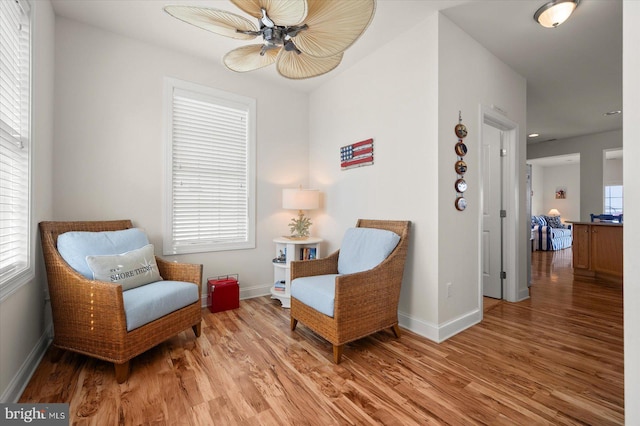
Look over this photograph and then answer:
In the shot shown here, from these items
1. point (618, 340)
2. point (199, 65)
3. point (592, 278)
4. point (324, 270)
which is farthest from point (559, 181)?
point (199, 65)

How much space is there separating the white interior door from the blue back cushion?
3.67 meters

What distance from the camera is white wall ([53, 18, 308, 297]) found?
2.47 m

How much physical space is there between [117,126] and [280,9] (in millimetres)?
2188

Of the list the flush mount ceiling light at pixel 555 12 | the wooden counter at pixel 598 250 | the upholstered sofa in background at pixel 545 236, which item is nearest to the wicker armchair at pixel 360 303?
the flush mount ceiling light at pixel 555 12

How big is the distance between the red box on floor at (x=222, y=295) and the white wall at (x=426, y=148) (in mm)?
1482

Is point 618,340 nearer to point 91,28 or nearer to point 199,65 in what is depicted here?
point 199,65

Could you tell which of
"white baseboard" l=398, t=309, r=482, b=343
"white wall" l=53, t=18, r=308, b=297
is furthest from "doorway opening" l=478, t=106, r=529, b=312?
"white wall" l=53, t=18, r=308, b=297

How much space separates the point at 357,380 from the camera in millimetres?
1807

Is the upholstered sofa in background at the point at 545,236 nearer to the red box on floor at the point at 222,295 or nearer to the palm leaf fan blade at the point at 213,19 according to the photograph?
the red box on floor at the point at 222,295

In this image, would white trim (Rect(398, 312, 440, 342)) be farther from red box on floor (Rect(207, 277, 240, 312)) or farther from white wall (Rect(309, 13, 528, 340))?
red box on floor (Rect(207, 277, 240, 312))

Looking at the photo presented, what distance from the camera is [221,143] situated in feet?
10.8

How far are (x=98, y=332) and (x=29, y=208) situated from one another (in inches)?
36.3

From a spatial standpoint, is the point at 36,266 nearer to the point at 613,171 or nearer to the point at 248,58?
the point at 248,58

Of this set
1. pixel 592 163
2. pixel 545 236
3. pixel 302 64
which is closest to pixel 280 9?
pixel 302 64
